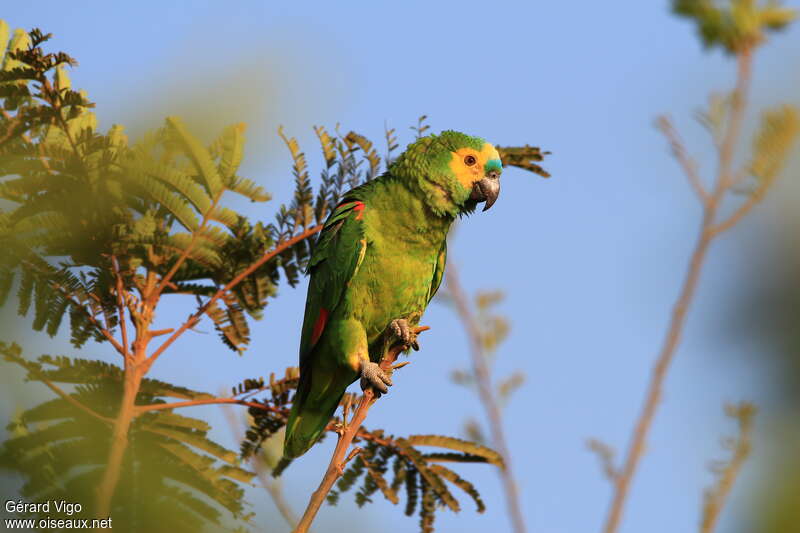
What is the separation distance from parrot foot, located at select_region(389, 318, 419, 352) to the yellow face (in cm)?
96

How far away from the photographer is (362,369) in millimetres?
4508

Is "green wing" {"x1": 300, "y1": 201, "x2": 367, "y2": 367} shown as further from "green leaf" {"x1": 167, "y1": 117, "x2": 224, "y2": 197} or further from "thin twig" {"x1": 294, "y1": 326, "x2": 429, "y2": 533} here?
"thin twig" {"x1": 294, "y1": 326, "x2": 429, "y2": 533}

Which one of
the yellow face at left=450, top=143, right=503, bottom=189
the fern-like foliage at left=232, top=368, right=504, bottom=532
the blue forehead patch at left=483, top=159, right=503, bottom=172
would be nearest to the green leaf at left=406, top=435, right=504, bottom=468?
the fern-like foliage at left=232, top=368, right=504, bottom=532

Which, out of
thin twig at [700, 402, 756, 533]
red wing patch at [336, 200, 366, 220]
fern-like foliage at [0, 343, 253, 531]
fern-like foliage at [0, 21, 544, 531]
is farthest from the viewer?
red wing patch at [336, 200, 366, 220]

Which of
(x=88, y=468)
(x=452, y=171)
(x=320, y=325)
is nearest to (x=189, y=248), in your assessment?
(x=320, y=325)

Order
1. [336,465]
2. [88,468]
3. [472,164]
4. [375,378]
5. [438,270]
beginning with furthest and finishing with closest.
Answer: [438,270] → [472,164] → [375,378] → [336,465] → [88,468]

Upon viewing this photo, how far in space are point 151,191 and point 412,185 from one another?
1900mm

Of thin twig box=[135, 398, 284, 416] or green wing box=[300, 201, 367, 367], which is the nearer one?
thin twig box=[135, 398, 284, 416]

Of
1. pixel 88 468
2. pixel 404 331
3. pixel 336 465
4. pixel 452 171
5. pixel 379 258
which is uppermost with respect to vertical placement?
pixel 452 171

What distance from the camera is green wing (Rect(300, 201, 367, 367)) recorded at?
180 inches

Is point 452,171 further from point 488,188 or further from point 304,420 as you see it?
point 304,420

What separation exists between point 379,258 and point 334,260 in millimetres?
275

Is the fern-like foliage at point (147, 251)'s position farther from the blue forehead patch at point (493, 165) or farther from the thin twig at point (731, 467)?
the thin twig at point (731, 467)

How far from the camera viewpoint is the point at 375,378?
14.1 ft
